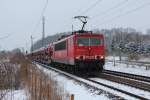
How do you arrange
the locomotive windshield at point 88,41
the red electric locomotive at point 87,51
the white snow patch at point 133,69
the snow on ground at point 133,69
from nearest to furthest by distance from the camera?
the red electric locomotive at point 87,51 → the locomotive windshield at point 88,41 → the white snow patch at point 133,69 → the snow on ground at point 133,69

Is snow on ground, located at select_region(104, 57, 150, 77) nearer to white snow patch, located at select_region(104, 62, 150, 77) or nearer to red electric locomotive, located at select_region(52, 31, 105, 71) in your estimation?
white snow patch, located at select_region(104, 62, 150, 77)

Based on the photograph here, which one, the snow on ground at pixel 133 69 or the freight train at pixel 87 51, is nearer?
the freight train at pixel 87 51

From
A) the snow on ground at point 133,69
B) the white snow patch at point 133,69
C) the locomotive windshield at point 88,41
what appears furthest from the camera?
the snow on ground at point 133,69

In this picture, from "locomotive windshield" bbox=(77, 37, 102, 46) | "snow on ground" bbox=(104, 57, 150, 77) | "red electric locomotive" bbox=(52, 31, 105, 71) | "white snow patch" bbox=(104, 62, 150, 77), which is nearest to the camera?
"red electric locomotive" bbox=(52, 31, 105, 71)

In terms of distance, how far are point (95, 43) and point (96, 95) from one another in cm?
1199

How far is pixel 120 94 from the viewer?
48.6 ft

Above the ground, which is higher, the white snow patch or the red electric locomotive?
the red electric locomotive

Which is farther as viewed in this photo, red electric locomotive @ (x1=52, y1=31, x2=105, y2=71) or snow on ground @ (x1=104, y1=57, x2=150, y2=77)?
snow on ground @ (x1=104, y1=57, x2=150, y2=77)

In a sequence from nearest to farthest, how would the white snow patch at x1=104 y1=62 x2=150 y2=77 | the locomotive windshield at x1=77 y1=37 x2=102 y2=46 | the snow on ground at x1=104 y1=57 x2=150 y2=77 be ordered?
the locomotive windshield at x1=77 y1=37 x2=102 y2=46 → the white snow patch at x1=104 y1=62 x2=150 y2=77 → the snow on ground at x1=104 y1=57 x2=150 y2=77

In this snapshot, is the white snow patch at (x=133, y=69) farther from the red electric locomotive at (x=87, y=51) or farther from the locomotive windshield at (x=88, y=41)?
the locomotive windshield at (x=88, y=41)

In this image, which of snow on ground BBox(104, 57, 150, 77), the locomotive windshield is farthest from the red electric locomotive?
snow on ground BBox(104, 57, 150, 77)

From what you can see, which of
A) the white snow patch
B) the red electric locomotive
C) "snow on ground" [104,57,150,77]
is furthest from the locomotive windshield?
"snow on ground" [104,57,150,77]

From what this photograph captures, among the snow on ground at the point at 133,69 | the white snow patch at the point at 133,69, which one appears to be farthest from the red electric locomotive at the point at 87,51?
the snow on ground at the point at 133,69

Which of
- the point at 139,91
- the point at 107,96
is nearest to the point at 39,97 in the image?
the point at 107,96
